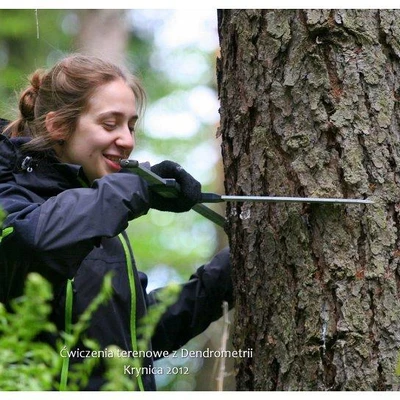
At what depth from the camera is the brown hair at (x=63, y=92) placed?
2.24 m

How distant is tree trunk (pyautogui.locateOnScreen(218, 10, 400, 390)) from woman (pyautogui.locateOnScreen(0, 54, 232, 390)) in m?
0.23

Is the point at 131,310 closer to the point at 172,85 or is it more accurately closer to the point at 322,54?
the point at 322,54

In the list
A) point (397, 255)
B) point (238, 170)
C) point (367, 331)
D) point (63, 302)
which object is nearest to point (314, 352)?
point (367, 331)

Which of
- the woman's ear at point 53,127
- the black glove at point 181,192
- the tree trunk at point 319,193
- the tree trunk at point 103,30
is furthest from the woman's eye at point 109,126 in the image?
the tree trunk at point 103,30

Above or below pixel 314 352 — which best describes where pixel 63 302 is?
above

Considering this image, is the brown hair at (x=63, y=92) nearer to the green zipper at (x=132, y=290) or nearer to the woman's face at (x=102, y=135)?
the woman's face at (x=102, y=135)

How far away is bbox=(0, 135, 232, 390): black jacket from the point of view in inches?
71.6

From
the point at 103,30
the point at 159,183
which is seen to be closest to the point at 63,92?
the point at 159,183

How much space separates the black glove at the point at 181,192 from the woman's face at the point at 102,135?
0.22m

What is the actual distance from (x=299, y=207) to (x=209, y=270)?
2.09ft

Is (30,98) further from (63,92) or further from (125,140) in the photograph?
(125,140)

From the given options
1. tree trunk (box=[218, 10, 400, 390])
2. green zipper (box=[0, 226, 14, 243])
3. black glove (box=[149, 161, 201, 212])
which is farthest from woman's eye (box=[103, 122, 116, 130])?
green zipper (box=[0, 226, 14, 243])

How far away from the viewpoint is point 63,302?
200cm
